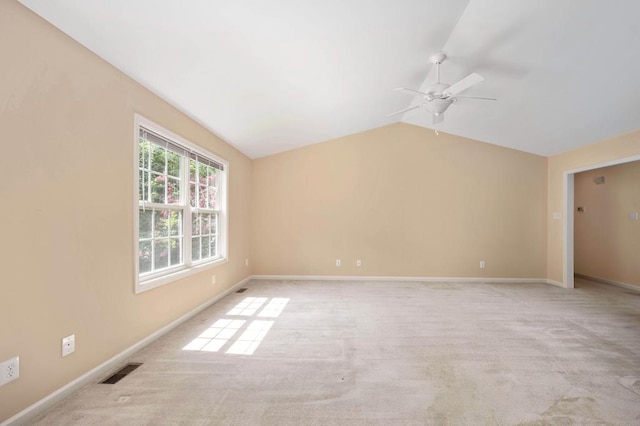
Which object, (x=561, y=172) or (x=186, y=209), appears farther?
(x=561, y=172)

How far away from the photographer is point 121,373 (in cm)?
203

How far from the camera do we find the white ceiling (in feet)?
5.99

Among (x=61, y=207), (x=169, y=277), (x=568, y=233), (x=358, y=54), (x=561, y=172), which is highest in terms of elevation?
(x=358, y=54)

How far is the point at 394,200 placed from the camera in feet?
17.1

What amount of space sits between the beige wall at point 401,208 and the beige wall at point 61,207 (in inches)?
117

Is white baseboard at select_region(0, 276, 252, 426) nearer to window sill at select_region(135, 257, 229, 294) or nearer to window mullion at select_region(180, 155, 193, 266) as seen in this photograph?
window sill at select_region(135, 257, 229, 294)

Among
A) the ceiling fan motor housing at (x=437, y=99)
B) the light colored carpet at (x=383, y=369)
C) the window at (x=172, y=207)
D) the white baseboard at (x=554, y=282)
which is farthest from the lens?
the white baseboard at (x=554, y=282)

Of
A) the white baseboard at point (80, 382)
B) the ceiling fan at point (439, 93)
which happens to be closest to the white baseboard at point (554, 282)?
the ceiling fan at point (439, 93)

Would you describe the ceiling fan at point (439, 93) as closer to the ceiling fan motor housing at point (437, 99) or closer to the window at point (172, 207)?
the ceiling fan motor housing at point (437, 99)

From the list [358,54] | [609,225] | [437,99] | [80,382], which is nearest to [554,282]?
[609,225]

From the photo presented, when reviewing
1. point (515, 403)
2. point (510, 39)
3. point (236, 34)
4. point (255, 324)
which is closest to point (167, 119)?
point (236, 34)

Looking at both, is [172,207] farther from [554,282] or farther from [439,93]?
[554,282]

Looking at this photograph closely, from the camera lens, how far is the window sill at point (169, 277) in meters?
2.41

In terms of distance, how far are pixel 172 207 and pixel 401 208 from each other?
3.95 meters
